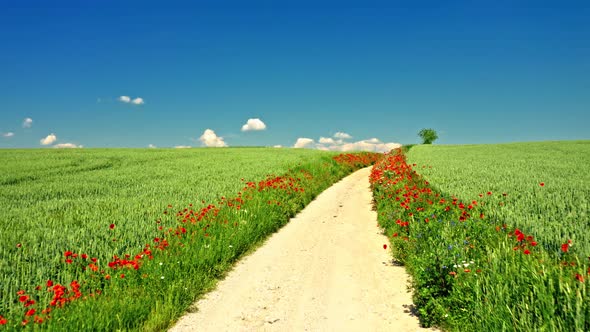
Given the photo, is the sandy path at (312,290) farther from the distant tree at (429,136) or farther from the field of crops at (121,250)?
the distant tree at (429,136)

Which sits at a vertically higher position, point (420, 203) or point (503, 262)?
point (420, 203)

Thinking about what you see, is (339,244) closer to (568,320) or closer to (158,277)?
(158,277)

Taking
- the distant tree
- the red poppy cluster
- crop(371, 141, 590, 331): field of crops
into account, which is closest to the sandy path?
crop(371, 141, 590, 331): field of crops

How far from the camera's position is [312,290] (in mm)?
6793

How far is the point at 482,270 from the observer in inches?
199

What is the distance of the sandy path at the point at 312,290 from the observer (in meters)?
5.60

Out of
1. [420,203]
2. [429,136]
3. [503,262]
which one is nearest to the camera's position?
[503,262]

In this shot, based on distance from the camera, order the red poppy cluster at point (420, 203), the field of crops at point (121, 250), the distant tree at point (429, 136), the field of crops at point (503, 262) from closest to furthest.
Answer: the field of crops at point (503, 262), the field of crops at point (121, 250), the red poppy cluster at point (420, 203), the distant tree at point (429, 136)

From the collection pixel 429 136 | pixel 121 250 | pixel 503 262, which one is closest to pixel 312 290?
pixel 503 262

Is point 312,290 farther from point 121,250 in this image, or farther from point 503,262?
point 121,250

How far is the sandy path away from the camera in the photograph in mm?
5602

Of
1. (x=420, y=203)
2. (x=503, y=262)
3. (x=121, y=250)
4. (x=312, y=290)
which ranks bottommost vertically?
(x=312, y=290)

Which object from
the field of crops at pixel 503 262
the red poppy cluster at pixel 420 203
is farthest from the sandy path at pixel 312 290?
the red poppy cluster at pixel 420 203

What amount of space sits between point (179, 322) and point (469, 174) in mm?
14587
